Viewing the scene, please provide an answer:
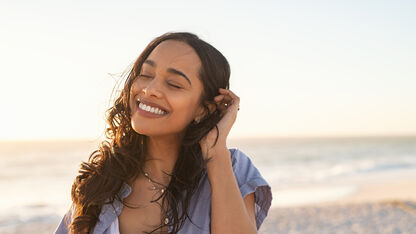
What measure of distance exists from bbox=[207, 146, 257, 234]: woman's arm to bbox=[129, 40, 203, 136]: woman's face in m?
0.30

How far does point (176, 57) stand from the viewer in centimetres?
250

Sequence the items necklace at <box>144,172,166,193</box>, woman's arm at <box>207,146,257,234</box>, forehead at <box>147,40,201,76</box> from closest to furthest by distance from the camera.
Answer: woman's arm at <box>207,146,257,234</box> → forehead at <box>147,40,201,76</box> → necklace at <box>144,172,166,193</box>

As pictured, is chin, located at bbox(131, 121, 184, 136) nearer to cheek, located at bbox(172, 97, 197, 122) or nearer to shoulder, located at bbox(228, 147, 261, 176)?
cheek, located at bbox(172, 97, 197, 122)

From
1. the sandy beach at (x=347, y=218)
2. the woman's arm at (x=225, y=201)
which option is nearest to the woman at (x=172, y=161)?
the woman's arm at (x=225, y=201)

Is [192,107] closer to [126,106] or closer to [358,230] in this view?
[126,106]

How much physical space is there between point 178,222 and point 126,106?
0.75m

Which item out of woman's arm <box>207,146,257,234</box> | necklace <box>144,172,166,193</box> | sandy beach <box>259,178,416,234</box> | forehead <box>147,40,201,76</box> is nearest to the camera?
woman's arm <box>207,146,257,234</box>

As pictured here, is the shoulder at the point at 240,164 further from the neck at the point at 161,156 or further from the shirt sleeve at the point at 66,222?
the shirt sleeve at the point at 66,222

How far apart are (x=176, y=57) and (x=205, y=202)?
82 centimetres

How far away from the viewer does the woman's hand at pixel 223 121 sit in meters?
2.53

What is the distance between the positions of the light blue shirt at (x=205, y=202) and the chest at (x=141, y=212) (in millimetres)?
58

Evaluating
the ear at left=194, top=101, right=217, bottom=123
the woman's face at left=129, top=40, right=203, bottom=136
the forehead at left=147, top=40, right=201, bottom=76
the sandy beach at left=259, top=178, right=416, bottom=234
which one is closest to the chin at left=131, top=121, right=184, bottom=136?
the woman's face at left=129, top=40, right=203, bottom=136

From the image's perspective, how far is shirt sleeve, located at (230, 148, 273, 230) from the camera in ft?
8.45

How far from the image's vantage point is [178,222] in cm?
244
